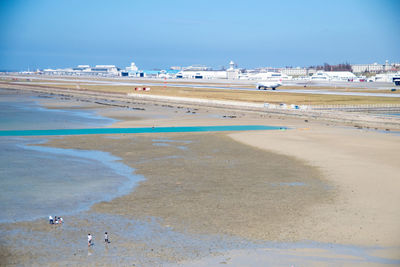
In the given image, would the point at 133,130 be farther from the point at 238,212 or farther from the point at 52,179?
the point at 238,212

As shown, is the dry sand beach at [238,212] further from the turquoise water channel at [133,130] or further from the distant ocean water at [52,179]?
the turquoise water channel at [133,130]

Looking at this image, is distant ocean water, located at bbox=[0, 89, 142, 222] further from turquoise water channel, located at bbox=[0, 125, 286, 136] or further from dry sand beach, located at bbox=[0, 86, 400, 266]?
turquoise water channel, located at bbox=[0, 125, 286, 136]

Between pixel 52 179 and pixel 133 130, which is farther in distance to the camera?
pixel 133 130

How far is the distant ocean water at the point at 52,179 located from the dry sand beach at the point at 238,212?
1.26 meters

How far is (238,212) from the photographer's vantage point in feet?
83.7

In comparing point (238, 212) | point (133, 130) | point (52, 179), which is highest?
point (133, 130)

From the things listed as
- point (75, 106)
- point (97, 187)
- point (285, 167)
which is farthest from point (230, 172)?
point (75, 106)

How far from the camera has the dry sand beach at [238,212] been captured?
20000 millimetres

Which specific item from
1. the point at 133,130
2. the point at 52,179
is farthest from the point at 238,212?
the point at 133,130

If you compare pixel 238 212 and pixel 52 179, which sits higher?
pixel 52 179

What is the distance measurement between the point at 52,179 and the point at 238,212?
13418 millimetres

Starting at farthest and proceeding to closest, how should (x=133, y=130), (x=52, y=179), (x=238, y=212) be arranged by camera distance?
1. (x=133, y=130)
2. (x=52, y=179)
3. (x=238, y=212)

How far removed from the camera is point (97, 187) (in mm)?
30703

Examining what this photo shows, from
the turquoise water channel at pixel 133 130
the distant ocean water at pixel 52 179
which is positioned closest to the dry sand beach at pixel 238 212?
the distant ocean water at pixel 52 179
